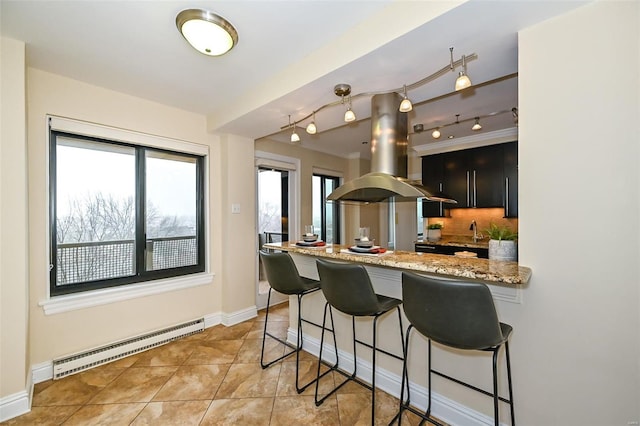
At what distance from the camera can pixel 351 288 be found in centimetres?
166

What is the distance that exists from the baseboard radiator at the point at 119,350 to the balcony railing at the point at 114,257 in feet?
2.11

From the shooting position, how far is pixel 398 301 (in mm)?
1849

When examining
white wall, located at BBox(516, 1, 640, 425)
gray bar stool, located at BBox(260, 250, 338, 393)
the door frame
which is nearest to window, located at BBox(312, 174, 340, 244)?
the door frame

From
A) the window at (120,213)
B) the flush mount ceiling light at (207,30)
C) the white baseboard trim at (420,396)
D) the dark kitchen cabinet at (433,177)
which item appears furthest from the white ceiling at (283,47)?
the white baseboard trim at (420,396)

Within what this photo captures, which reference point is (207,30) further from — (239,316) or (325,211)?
(325,211)

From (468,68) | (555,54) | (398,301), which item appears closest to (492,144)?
(468,68)

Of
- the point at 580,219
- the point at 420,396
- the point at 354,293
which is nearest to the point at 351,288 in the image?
the point at 354,293

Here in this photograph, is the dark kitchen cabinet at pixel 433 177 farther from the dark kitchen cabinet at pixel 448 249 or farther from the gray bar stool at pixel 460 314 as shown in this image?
the gray bar stool at pixel 460 314

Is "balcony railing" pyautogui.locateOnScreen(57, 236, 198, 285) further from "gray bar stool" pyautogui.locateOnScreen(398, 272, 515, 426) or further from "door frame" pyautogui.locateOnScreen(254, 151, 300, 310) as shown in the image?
"gray bar stool" pyautogui.locateOnScreen(398, 272, 515, 426)

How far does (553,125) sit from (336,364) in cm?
223

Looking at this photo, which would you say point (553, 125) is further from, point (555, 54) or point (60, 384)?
point (60, 384)


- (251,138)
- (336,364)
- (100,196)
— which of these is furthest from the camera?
(251,138)

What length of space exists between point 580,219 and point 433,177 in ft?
10.9

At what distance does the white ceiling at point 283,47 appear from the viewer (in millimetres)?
1498
